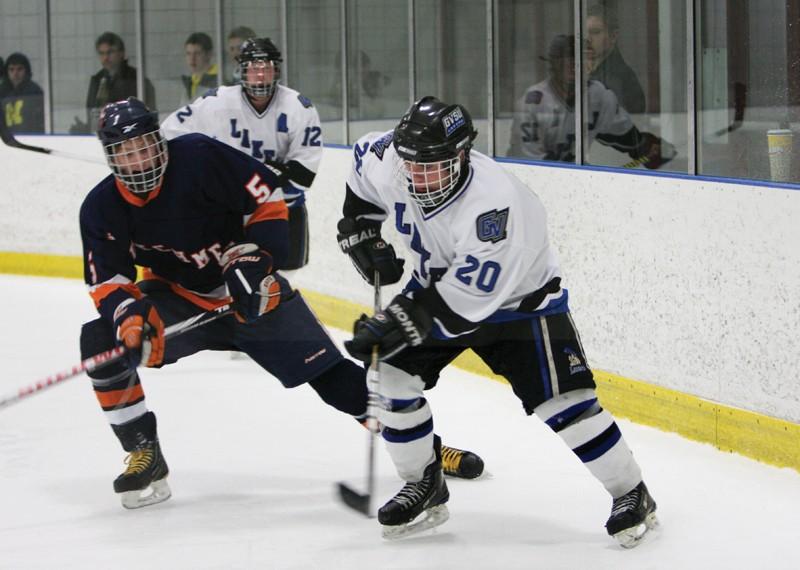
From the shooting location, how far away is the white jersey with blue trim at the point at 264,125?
15.2ft

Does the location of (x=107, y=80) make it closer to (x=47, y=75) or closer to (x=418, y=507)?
(x=47, y=75)

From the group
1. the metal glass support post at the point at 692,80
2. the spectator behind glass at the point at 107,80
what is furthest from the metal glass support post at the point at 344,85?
the metal glass support post at the point at 692,80

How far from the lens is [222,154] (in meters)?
2.91

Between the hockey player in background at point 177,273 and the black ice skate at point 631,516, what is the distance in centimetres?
63

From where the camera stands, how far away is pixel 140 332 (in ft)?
9.12

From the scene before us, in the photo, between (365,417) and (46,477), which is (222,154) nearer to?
(365,417)

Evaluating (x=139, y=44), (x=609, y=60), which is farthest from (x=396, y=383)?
(x=139, y=44)

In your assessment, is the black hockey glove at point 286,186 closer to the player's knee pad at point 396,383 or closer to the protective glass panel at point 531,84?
the protective glass panel at point 531,84

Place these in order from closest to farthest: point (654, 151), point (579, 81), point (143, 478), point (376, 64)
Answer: point (143, 478), point (654, 151), point (579, 81), point (376, 64)

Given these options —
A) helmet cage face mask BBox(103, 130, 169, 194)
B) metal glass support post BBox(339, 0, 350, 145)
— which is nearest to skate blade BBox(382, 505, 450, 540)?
helmet cage face mask BBox(103, 130, 169, 194)

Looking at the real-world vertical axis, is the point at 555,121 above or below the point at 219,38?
below

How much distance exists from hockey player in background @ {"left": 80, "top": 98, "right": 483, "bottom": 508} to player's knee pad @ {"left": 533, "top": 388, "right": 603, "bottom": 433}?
51 cm

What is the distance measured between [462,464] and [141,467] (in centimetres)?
71

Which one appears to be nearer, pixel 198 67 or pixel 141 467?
pixel 141 467
